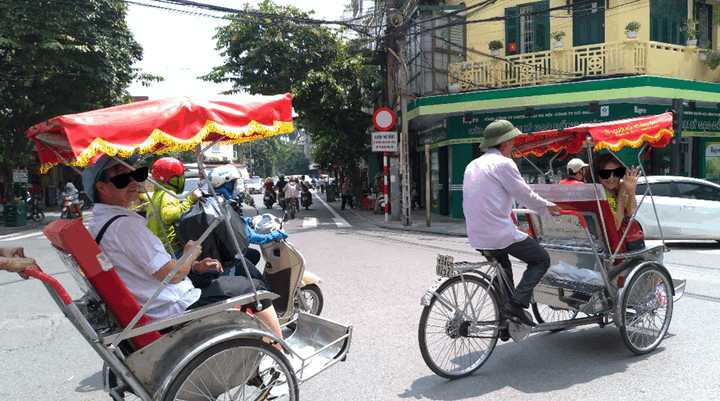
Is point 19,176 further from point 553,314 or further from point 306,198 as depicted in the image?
point 553,314

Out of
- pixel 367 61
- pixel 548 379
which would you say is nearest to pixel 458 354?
pixel 548 379

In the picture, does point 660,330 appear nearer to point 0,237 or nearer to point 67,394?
point 67,394

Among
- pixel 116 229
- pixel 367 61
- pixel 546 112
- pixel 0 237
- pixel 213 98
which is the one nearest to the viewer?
pixel 116 229

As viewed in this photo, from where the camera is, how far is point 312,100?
20609 millimetres

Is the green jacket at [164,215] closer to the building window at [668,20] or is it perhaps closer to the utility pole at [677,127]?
the utility pole at [677,127]

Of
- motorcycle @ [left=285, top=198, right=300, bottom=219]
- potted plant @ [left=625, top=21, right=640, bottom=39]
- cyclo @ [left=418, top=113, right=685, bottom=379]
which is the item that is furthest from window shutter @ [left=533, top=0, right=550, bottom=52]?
cyclo @ [left=418, top=113, right=685, bottom=379]

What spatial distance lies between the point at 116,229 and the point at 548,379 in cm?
308

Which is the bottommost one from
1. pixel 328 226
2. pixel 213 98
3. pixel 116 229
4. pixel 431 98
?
pixel 328 226

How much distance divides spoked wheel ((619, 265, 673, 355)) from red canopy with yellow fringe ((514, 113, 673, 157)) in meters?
1.05

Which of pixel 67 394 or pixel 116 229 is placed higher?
pixel 116 229

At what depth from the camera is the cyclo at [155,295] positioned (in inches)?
106

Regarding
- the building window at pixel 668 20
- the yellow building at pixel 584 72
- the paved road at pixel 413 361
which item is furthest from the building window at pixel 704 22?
the paved road at pixel 413 361

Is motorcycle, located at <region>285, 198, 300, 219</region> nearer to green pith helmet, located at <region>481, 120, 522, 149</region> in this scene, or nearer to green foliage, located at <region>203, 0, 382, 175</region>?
green foliage, located at <region>203, 0, 382, 175</region>

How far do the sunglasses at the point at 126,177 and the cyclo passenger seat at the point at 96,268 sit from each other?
0.98ft
